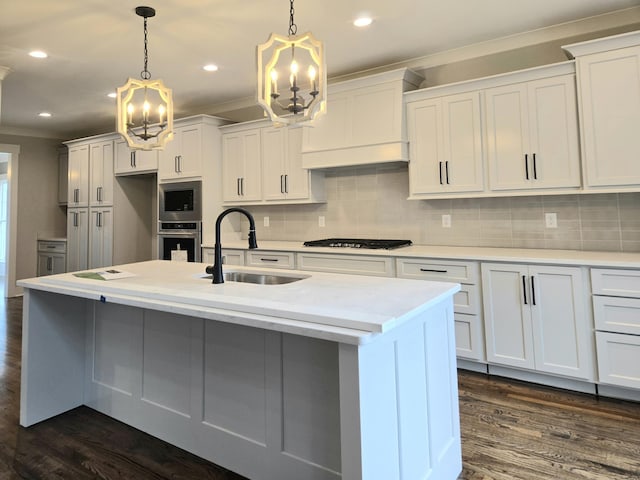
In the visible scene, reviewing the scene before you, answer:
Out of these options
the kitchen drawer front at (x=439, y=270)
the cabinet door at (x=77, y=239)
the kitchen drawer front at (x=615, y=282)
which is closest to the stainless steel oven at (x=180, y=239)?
the cabinet door at (x=77, y=239)

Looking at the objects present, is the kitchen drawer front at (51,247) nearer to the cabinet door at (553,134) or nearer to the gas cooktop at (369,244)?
the gas cooktop at (369,244)

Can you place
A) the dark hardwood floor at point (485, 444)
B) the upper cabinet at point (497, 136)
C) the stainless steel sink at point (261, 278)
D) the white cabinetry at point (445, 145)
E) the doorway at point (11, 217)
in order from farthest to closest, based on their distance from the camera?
the doorway at point (11, 217), the white cabinetry at point (445, 145), the upper cabinet at point (497, 136), the stainless steel sink at point (261, 278), the dark hardwood floor at point (485, 444)

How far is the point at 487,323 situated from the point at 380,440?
6.29 ft

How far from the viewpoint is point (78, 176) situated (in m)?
5.95

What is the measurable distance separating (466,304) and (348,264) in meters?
1.04

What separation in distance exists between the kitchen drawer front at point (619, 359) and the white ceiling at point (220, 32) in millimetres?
2281

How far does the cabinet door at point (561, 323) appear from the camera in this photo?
254 centimetres

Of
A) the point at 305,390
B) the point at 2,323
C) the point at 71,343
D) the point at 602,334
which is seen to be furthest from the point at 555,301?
the point at 2,323

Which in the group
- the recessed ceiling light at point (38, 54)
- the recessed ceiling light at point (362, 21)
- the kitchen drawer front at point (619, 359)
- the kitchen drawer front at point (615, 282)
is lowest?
the kitchen drawer front at point (619, 359)

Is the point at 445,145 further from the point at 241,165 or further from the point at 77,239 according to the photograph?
the point at 77,239

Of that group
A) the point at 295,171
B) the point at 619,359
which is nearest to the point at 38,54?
the point at 295,171

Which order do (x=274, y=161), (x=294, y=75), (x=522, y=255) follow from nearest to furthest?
(x=294, y=75), (x=522, y=255), (x=274, y=161)

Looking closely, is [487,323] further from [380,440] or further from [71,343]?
[71,343]

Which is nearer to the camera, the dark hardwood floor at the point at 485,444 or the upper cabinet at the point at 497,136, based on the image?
the dark hardwood floor at the point at 485,444
